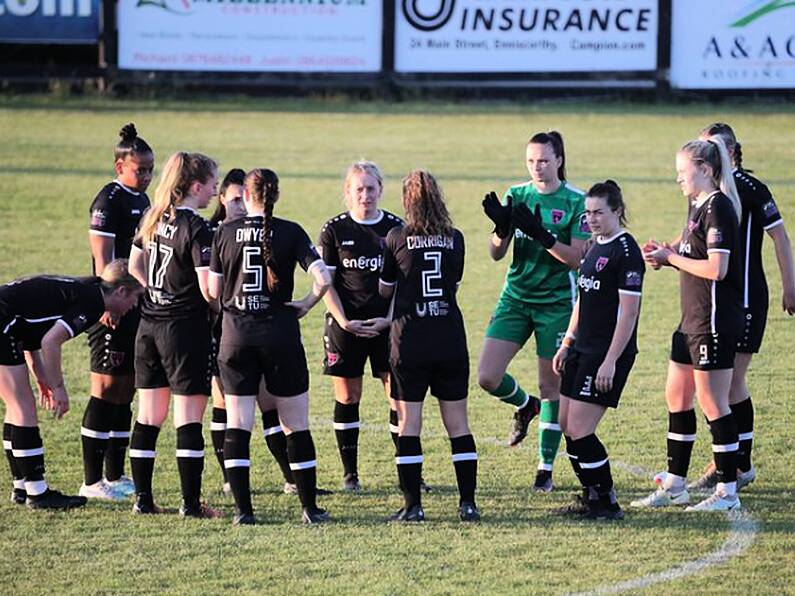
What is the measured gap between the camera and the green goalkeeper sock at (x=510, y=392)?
9039mm

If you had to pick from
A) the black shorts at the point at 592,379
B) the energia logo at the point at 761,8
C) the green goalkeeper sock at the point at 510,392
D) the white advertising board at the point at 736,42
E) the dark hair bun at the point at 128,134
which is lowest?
the green goalkeeper sock at the point at 510,392

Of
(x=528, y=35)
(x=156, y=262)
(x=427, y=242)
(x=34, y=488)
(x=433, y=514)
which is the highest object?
(x=528, y=35)

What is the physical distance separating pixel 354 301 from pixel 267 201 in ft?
3.86

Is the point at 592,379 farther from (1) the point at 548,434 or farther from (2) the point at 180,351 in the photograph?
(2) the point at 180,351

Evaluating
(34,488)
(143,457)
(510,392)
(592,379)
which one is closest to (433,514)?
(592,379)

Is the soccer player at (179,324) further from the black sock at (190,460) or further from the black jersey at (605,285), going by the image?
the black jersey at (605,285)

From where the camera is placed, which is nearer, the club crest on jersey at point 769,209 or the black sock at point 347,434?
the club crest on jersey at point 769,209

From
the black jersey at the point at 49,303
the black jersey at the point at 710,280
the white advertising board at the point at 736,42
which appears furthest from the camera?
the white advertising board at the point at 736,42

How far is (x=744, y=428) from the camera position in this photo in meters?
8.66

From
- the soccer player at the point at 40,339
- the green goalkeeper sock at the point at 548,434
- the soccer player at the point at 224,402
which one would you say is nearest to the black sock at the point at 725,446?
the green goalkeeper sock at the point at 548,434

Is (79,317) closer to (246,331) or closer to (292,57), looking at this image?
(246,331)

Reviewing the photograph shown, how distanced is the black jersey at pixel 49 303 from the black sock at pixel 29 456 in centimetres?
62

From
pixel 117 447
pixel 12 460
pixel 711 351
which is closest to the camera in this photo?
pixel 711 351

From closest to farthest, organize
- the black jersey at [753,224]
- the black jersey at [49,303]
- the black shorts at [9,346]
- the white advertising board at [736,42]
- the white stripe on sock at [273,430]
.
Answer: the black jersey at [49,303] < the black shorts at [9,346] < the black jersey at [753,224] < the white stripe on sock at [273,430] < the white advertising board at [736,42]
